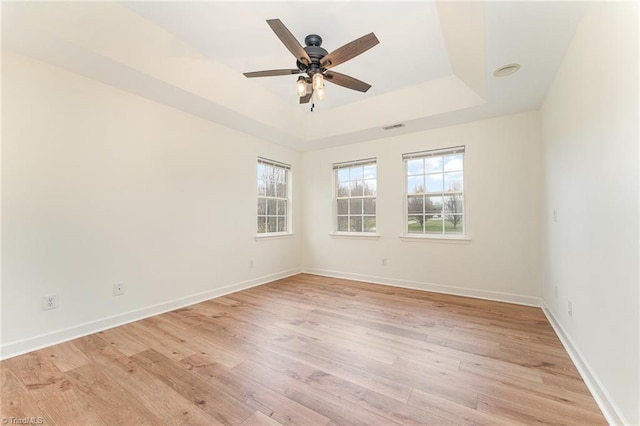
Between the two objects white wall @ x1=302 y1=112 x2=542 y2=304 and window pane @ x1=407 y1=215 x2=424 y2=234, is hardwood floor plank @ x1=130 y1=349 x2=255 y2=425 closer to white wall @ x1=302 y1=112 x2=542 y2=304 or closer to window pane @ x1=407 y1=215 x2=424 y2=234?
white wall @ x1=302 y1=112 x2=542 y2=304

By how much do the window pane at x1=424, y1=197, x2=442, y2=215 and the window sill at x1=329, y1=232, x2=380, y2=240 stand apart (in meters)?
0.90

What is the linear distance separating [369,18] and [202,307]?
11.7 ft

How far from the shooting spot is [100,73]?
97.4 inches

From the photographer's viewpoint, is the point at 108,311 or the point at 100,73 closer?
the point at 100,73

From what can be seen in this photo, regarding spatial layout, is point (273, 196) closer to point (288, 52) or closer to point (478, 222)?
point (288, 52)

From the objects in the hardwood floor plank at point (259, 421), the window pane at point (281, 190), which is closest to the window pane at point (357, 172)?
the window pane at point (281, 190)

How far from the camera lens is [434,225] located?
4031 millimetres

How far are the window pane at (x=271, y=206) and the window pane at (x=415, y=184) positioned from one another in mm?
2362

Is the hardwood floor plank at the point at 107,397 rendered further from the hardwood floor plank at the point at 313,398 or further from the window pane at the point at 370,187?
the window pane at the point at 370,187

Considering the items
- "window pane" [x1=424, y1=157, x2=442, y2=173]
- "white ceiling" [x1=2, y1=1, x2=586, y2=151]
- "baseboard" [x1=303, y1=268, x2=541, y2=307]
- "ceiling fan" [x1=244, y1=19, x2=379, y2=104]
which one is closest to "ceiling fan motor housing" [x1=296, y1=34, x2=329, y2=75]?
"ceiling fan" [x1=244, y1=19, x2=379, y2=104]

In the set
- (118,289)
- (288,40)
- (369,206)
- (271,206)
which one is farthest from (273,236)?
(288,40)

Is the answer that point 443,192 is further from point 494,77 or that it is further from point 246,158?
point 246,158

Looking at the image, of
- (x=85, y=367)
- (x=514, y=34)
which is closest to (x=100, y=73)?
(x=85, y=367)

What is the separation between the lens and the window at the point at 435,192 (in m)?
3.86
